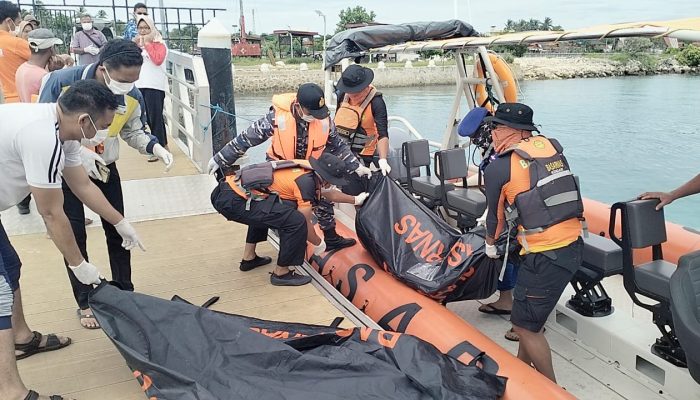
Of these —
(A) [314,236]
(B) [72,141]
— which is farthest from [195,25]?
(B) [72,141]

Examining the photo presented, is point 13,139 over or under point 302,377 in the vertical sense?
over

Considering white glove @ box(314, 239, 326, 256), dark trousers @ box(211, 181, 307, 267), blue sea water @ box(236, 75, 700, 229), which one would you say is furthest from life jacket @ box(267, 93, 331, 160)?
blue sea water @ box(236, 75, 700, 229)

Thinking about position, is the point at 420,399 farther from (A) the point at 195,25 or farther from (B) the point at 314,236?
(A) the point at 195,25

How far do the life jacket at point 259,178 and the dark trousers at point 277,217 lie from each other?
3cm

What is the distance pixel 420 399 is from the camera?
2.14 m

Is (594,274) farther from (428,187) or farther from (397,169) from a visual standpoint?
(397,169)

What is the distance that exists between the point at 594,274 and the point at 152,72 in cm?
489

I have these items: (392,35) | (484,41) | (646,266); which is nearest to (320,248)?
(484,41)

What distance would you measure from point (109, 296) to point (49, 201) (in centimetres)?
54

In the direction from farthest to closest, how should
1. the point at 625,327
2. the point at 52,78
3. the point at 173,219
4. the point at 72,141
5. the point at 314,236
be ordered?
the point at 173,219 < the point at 314,236 < the point at 625,327 < the point at 52,78 < the point at 72,141

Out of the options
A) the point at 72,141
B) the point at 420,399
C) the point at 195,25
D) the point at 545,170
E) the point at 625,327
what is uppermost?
the point at 195,25

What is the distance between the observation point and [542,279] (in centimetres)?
271

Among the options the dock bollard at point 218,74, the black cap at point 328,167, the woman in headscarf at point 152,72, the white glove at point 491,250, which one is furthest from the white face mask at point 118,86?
the woman in headscarf at point 152,72

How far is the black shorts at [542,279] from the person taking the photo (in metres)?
2.70
